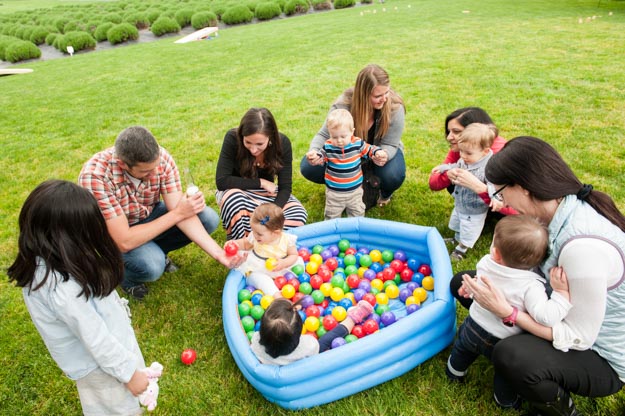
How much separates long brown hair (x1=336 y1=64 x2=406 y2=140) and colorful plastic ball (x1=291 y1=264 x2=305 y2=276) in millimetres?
1533

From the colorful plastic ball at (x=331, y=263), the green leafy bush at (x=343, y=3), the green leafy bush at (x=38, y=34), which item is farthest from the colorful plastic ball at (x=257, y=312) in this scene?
the green leafy bush at (x=38, y=34)

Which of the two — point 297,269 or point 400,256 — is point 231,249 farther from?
point 400,256

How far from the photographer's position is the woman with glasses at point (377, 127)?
4262 mm

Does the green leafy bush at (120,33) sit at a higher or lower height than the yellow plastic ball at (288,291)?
higher

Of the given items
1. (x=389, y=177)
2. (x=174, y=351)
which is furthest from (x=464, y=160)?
(x=174, y=351)

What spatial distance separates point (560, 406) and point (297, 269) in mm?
2203

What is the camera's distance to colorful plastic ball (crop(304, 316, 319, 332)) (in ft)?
10.9

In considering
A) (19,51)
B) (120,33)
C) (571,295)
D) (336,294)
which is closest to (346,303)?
(336,294)

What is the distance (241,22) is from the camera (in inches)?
862

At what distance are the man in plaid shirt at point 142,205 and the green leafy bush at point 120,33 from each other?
1923 cm

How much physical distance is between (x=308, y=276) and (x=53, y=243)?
236cm

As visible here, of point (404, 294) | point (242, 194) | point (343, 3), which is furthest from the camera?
point (343, 3)

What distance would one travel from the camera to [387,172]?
4.54m

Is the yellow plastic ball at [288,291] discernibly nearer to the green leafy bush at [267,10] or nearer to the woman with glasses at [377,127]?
the woman with glasses at [377,127]
